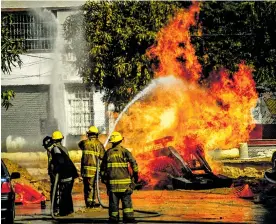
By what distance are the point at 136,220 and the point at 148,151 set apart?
737cm

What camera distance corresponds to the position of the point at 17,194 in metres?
17.3

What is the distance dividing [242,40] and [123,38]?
487 centimetres

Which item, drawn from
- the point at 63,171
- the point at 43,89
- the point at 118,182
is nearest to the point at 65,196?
the point at 63,171

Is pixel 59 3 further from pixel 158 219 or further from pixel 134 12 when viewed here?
pixel 158 219

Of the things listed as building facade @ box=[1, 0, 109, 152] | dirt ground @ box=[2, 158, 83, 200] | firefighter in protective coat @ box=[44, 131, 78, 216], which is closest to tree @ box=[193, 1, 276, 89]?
building facade @ box=[1, 0, 109, 152]

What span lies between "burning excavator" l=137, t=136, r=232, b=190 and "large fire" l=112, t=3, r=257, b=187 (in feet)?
0.22

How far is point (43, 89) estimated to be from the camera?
34.7 metres

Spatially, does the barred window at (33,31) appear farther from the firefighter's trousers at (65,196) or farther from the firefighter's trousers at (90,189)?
the firefighter's trousers at (65,196)

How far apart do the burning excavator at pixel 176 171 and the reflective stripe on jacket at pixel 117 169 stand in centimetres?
647

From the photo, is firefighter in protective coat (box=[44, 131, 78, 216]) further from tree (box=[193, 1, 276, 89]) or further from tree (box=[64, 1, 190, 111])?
tree (box=[193, 1, 276, 89])

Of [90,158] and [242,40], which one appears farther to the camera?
[242,40]

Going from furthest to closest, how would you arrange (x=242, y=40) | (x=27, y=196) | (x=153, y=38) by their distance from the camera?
(x=242, y=40)
(x=153, y=38)
(x=27, y=196)

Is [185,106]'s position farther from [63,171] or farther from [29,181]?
[63,171]

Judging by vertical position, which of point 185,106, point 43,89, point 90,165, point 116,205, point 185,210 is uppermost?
point 43,89
